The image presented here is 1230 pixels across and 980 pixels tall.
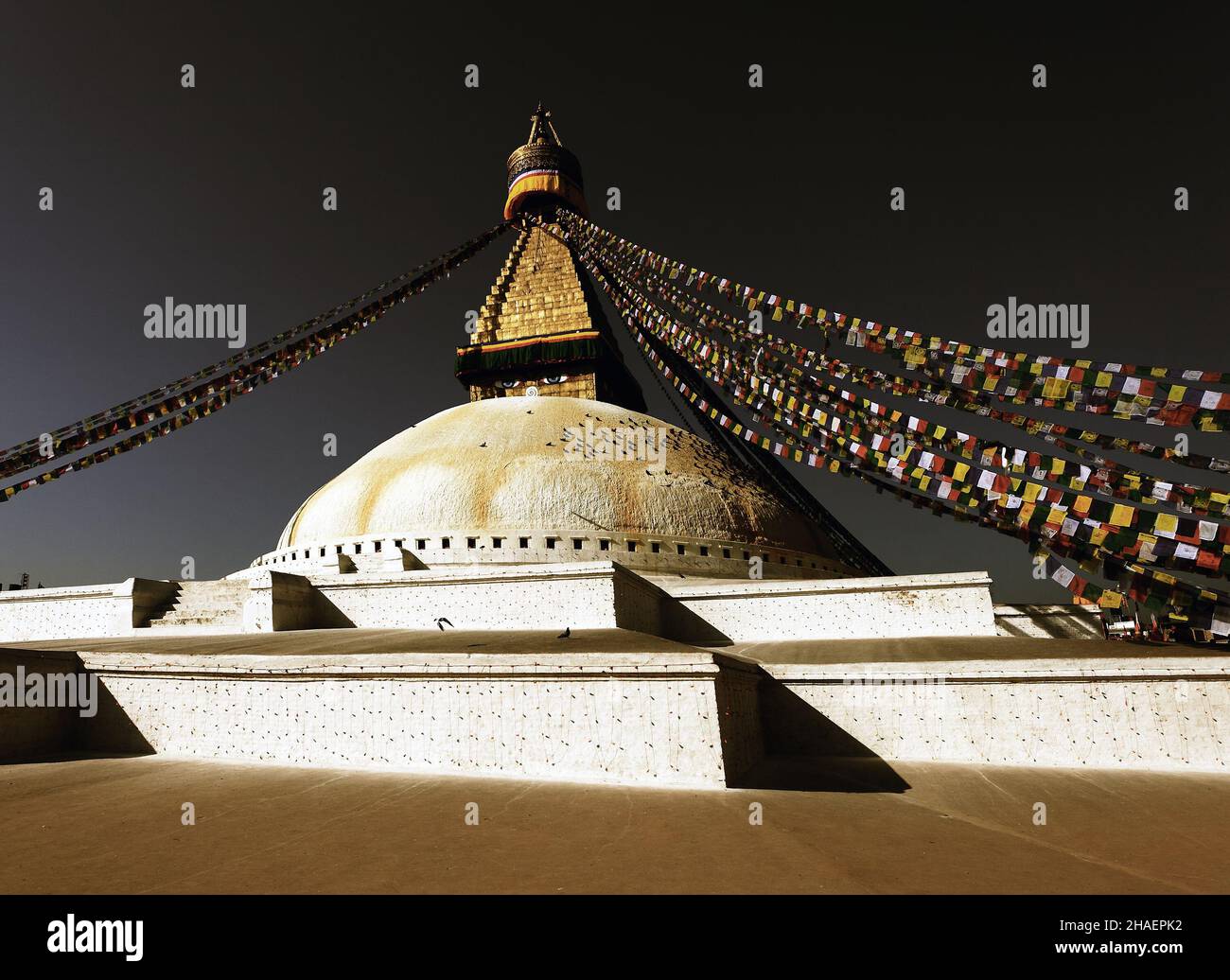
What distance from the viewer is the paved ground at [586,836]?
3.91 m

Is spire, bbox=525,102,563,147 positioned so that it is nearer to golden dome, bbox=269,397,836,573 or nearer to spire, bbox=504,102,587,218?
spire, bbox=504,102,587,218

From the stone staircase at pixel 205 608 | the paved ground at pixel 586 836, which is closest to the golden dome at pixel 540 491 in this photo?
the stone staircase at pixel 205 608

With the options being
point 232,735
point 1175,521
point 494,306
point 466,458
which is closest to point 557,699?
point 232,735

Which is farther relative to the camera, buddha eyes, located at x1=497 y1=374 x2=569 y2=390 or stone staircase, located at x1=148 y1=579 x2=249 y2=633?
buddha eyes, located at x1=497 y1=374 x2=569 y2=390

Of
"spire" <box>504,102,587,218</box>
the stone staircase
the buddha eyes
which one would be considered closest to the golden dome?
the stone staircase

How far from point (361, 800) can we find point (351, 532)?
35.4ft

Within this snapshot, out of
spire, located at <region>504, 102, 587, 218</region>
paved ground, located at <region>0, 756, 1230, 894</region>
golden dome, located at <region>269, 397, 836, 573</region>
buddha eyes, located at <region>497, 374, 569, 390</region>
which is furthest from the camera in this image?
spire, located at <region>504, 102, 587, 218</region>

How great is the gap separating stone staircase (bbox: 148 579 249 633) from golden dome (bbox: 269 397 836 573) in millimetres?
2793

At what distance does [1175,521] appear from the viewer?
792 centimetres

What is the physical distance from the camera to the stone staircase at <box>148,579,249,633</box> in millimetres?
12617

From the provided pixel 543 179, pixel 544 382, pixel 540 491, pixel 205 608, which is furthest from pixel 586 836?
pixel 543 179

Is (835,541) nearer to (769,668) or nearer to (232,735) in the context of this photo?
(769,668)

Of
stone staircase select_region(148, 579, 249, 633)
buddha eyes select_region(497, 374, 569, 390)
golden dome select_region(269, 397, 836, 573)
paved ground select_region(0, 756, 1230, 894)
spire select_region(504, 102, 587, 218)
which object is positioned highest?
Answer: spire select_region(504, 102, 587, 218)

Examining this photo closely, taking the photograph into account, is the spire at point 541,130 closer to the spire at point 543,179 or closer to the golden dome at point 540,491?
the spire at point 543,179
